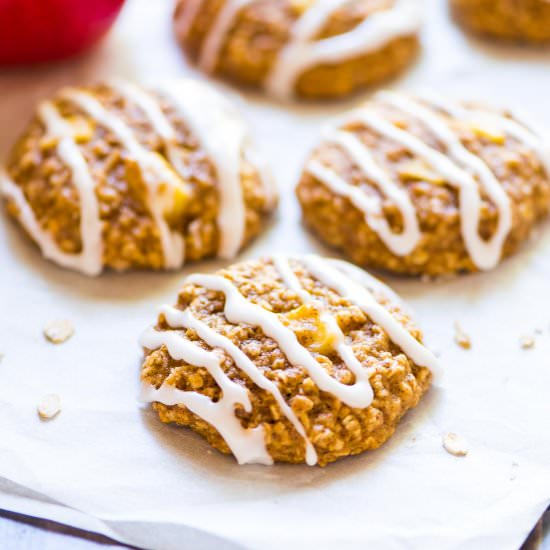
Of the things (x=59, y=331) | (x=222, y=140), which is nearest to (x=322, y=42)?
(x=222, y=140)

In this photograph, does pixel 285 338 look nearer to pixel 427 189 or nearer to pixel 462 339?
pixel 462 339

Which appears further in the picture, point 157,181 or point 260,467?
point 157,181

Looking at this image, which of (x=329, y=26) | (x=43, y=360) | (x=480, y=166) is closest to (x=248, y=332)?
(x=43, y=360)

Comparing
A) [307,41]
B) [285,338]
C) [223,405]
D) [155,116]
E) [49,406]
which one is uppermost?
[307,41]

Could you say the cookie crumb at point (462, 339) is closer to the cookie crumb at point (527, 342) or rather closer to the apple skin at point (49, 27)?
the cookie crumb at point (527, 342)

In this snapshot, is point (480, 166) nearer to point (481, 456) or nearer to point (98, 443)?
point (481, 456)

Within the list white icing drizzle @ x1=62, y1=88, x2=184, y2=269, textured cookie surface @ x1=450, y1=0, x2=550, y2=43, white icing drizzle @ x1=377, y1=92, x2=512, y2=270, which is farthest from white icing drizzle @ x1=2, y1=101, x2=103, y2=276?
textured cookie surface @ x1=450, y1=0, x2=550, y2=43

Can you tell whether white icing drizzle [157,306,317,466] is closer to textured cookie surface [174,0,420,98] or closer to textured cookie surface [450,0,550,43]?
textured cookie surface [174,0,420,98]
